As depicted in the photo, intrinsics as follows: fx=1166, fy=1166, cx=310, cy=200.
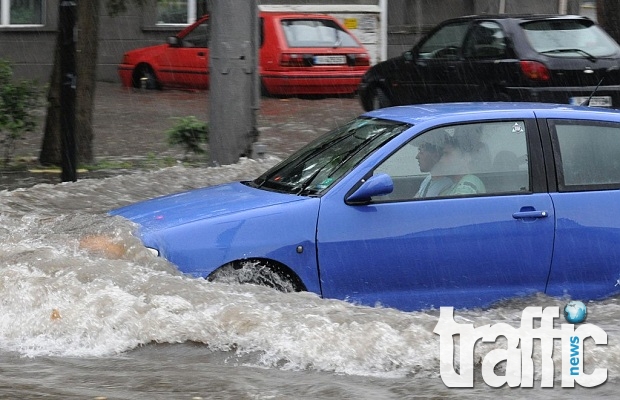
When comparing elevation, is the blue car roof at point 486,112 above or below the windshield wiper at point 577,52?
above

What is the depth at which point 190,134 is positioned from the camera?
1331 cm

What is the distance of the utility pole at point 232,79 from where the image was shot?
10617 millimetres

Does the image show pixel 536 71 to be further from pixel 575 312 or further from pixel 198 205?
pixel 198 205

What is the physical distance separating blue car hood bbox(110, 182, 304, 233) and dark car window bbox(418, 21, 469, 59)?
8.31 metres

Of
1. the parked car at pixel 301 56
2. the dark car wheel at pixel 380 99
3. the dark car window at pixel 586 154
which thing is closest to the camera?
the dark car window at pixel 586 154

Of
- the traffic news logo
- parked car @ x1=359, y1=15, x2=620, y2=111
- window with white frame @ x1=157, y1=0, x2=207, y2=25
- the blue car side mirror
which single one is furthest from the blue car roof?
window with white frame @ x1=157, y1=0, x2=207, y2=25

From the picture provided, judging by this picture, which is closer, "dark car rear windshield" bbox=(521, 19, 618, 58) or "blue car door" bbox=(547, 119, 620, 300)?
"blue car door" bbox=(547, 119, 620, 300)

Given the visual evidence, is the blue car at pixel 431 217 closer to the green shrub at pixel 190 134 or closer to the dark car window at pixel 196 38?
the green shrub at pixel 190 134

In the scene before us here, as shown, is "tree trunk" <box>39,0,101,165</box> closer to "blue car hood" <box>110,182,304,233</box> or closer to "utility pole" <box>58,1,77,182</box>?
"utility pole" <box>58,1,77,182</box>

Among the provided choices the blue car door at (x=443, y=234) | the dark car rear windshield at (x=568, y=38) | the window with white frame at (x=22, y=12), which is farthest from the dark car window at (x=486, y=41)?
the window with white frame at (x=22, y=12)

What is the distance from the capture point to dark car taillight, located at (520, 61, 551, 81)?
46.2 feet

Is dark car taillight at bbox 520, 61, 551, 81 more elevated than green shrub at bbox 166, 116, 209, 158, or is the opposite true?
dark car taillight at bbox 520, 61, 551, 81

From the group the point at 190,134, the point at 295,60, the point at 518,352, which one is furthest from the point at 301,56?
the point at 518,352

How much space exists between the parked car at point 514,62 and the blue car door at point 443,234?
6957 millimetres
